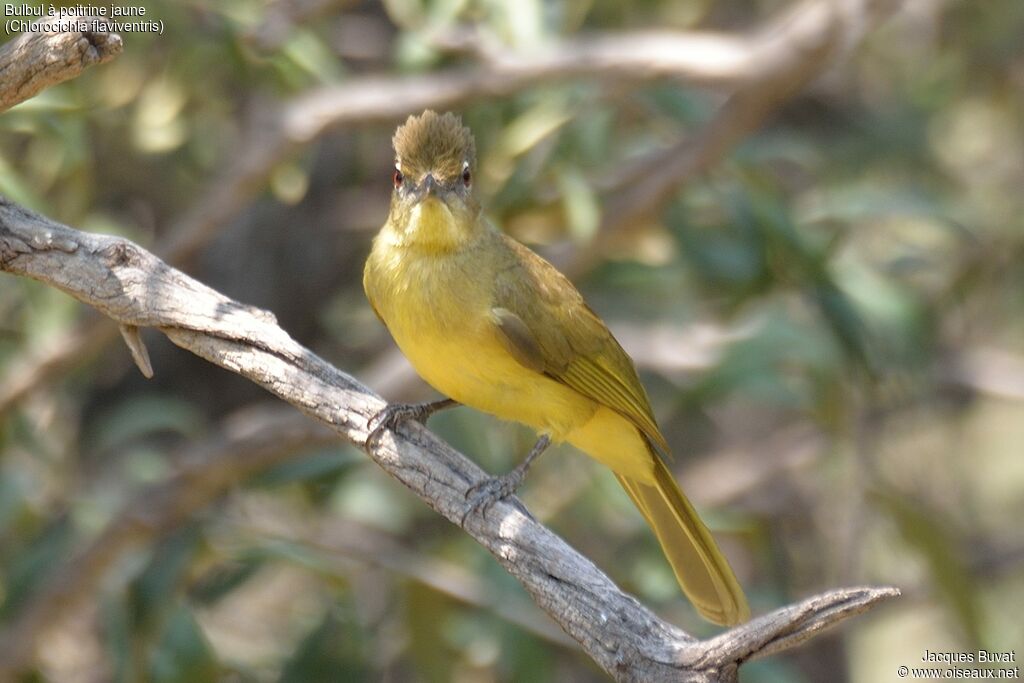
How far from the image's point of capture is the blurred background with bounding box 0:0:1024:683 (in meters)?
4.64

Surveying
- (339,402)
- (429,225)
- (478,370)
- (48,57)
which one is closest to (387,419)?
(339,402)

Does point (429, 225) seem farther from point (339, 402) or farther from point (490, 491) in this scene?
point (490, 491)

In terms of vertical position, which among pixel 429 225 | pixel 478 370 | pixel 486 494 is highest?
pixel 429 225

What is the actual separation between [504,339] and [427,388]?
1663mm

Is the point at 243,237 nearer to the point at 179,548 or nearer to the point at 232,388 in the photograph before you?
the point at 232,388

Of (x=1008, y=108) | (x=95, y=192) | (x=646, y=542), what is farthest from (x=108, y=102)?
(x=1008, y=108)

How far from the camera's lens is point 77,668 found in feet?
18.4

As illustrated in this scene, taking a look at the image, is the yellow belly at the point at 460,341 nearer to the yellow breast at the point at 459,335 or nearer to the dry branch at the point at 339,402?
the yellow breast at the point at 459,335

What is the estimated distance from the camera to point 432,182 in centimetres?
364

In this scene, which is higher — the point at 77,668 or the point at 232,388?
the point at 232,388

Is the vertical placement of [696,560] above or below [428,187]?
below

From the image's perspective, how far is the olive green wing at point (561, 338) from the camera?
360cm

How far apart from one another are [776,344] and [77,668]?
329 centimetres

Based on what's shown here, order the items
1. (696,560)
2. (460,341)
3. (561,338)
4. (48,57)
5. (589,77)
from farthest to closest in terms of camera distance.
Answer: (589,77), (696,560), (561,338), (460,341), (48,57)
